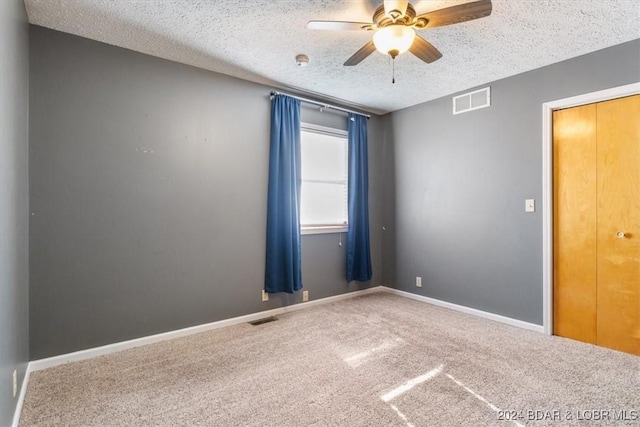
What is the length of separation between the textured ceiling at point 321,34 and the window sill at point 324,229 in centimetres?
173

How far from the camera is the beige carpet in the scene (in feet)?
6.22

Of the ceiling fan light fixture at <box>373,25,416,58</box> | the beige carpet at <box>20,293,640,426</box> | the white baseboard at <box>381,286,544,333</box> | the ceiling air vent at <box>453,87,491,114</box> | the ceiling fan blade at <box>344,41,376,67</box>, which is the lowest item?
the beige carpet at <box>20,293,640,426</box>

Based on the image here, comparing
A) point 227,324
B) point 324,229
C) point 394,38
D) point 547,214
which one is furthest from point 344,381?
point 547,214

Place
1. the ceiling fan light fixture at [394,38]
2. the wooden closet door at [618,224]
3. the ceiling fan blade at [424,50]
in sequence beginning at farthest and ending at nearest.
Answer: the wooden closet door at [618,224] < the ceiling fan blade at [424,50] < the ceiling fan light fixture at [394,38]

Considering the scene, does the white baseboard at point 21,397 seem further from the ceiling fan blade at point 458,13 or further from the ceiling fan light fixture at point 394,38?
the ceiling fan blade at point 458,13

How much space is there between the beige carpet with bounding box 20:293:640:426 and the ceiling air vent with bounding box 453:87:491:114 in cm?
246

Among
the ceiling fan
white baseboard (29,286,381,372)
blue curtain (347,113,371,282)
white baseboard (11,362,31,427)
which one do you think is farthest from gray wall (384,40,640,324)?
white baseboard (11,362,31,427)

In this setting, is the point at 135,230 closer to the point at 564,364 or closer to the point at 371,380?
the point at 371,380

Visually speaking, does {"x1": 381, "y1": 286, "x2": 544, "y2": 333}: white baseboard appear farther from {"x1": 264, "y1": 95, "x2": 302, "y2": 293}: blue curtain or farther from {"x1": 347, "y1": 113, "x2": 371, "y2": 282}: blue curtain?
{"x1": 264, "y1": 95, "x2": 302, "y2": 293}: blue curtain

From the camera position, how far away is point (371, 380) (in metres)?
2.28

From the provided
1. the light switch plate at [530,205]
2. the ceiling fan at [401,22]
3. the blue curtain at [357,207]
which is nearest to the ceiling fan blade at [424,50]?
the ceiling fan at [401,22]

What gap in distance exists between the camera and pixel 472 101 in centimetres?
377

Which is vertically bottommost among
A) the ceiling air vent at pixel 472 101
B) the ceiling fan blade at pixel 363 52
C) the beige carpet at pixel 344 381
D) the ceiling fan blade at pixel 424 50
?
the beige carpet at pixel 344 381

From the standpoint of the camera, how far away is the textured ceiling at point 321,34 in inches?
89.1
